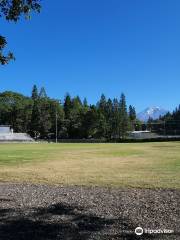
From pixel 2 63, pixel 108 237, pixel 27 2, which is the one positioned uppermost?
pixel 27 2

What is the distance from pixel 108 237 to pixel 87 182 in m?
7.35

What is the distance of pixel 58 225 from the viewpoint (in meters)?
8.82

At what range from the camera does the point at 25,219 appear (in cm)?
934

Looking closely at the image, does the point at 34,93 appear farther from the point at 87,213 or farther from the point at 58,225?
the point at 58,225

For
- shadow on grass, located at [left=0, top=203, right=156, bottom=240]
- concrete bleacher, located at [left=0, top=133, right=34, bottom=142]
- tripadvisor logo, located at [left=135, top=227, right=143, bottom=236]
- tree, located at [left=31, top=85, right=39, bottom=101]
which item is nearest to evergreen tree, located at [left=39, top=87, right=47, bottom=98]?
tree, located at [left=31, top=85, right=39, bottom=101]

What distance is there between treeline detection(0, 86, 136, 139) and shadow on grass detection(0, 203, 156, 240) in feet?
423

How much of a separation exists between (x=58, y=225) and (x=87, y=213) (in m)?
1.07

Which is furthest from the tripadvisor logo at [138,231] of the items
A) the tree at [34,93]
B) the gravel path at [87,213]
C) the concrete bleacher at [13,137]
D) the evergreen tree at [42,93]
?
the tree at [34,93]

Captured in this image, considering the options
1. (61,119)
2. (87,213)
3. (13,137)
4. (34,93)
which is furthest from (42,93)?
(87,213)

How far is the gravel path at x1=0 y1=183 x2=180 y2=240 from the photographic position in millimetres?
8273

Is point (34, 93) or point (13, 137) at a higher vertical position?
point (34, 93)

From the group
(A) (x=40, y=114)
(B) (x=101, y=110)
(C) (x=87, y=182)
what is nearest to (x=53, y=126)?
(A) (x=40, y=114)

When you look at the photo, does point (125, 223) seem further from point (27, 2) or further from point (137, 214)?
point (27, 2)

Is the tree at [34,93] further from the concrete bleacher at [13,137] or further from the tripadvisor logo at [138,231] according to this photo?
the tripadvisor logo at [138,231]
